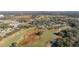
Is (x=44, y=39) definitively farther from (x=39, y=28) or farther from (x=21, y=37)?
(x=21, y=37)

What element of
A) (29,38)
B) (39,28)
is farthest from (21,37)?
(39,28)

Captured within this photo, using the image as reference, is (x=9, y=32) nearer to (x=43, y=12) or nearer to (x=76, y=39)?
(x=43, y=12)

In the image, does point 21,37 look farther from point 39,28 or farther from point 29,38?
point 39,28

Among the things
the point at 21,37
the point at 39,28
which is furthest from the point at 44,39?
the point at 21,37

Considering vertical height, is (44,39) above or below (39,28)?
below

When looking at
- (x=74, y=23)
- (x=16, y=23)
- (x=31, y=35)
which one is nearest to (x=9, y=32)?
(x=16, y=23)

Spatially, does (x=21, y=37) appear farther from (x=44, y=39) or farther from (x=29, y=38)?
(x=44, y=39)
